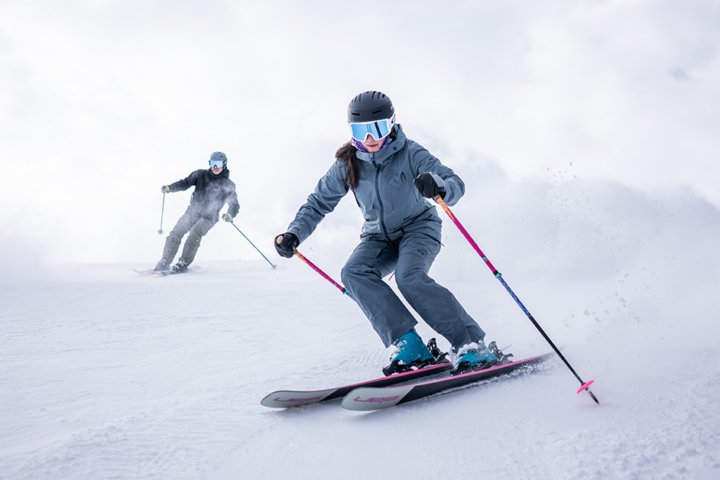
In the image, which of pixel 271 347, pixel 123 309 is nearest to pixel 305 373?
pixel 271 347

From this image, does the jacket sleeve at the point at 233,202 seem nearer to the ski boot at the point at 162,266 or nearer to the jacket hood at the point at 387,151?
the ski boot at the point at 162,266

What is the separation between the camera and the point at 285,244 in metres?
2.53

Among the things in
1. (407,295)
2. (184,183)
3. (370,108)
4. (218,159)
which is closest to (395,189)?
(370,108)

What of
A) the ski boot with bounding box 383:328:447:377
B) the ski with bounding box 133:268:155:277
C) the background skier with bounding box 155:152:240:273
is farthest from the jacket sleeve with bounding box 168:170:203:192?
the ski boot with bounding box 383:328:447:377

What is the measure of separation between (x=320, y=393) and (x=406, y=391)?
13.8 inches

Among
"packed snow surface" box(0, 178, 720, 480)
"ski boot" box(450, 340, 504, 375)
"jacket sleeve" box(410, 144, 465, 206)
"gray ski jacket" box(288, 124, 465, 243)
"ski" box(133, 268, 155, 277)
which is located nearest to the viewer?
"packed snow surface" box(0, 178, 720, 480)

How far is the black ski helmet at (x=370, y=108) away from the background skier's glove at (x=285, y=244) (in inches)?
30.0

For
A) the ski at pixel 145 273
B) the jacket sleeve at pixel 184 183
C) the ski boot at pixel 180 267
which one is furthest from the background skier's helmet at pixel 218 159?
the ski at pixel 145 273

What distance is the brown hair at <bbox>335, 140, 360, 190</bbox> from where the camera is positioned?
257 centimetres

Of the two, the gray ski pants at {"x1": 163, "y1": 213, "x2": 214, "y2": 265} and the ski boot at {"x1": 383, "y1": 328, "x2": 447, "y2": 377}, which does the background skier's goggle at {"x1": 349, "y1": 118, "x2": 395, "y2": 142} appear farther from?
the gray ski pants at {"x1": 163, "y1": 213, "x2": 214, "y2": 265}

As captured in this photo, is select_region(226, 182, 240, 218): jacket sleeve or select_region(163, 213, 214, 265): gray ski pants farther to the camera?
select_region(226, 182, 240, 218): jacket sleeve

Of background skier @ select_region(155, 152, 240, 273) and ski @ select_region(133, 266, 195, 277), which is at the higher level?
background skier @ select_region(155, 152, 240, 273)

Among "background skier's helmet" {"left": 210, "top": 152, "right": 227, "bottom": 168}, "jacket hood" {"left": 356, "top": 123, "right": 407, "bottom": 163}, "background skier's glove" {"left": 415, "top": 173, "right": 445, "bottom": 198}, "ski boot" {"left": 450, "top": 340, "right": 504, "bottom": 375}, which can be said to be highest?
"background skier's helmet" {"left": 210, "top": 152, "right": 227, "bottom": 168}

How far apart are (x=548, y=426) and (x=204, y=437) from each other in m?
1.16
